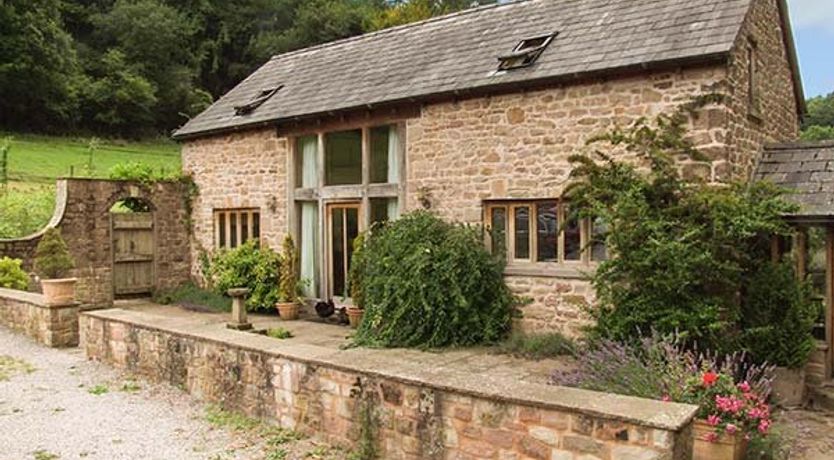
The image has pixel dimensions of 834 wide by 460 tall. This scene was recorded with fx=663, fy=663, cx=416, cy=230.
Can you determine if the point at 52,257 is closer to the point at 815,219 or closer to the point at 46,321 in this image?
the point at 46,321

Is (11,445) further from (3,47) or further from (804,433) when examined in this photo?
(3,47)

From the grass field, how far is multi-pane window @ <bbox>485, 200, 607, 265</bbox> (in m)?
11.9

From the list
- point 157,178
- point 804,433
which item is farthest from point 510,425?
point 157,178

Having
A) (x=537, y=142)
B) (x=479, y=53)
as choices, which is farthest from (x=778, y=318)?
(x=479, y=53)

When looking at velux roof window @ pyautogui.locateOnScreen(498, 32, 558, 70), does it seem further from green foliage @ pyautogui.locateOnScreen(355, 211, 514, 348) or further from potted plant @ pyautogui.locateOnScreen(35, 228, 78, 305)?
potted plant @ pyautogui.locateOnScreen(35, 228, 78, 305)

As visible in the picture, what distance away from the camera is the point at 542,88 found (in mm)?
9961

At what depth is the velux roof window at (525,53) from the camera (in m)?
10.5

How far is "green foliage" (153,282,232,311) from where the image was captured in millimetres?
14773

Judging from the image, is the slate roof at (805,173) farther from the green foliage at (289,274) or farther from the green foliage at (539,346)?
the green foliage at (289,274)

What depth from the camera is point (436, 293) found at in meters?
9.79

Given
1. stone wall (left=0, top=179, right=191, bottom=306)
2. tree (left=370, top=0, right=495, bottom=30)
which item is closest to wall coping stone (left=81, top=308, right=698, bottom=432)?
stone wall (left=0, top=179, right=191, bottom=306)

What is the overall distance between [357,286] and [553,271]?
393 centimetres

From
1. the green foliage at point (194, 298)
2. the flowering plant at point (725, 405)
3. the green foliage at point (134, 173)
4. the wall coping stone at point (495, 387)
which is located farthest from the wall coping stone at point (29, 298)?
the flowering plant at point (725, 405)

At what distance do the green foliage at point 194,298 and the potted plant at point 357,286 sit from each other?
11.9ft
